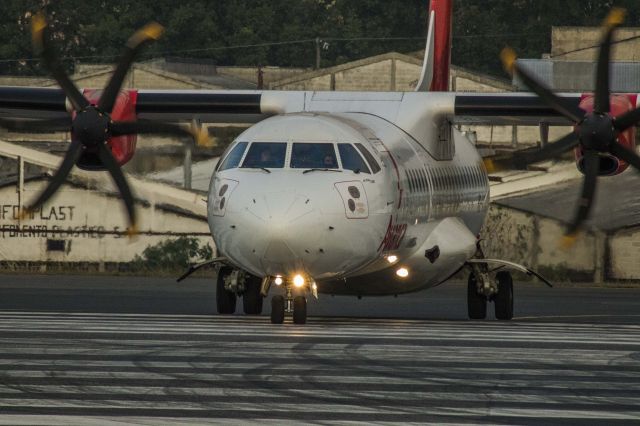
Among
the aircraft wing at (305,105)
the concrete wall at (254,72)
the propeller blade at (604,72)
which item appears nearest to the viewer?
the propeller blade at (604,72)

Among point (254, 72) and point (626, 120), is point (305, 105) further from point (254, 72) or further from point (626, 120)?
point (254, 72)

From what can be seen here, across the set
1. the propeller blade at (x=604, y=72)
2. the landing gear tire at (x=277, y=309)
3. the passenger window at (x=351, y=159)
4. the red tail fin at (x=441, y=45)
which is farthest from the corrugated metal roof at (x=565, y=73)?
the landing gear tire at (x=277, y=309)

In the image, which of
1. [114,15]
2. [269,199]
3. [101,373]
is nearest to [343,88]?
[114,15]

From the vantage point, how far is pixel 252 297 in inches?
891

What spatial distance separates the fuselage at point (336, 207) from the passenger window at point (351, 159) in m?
0.02

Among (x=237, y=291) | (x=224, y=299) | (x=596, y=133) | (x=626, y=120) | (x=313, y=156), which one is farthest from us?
(x=224, y=299)

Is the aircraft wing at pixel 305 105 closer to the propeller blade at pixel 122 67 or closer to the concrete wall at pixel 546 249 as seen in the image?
the propeller blade at pixel 122 67

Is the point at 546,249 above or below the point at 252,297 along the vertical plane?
below

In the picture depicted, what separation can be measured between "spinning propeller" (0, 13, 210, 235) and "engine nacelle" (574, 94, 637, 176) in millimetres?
5409

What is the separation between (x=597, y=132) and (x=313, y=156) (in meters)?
3.94

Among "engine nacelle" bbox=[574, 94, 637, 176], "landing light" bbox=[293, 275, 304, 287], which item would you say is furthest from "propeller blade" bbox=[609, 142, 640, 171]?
"landing light" bbox=[293, 275, 304, 287]

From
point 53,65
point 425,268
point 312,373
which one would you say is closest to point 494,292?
point 425,268

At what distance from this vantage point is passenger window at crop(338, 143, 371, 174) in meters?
19.3

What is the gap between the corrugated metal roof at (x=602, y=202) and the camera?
37062 mm
